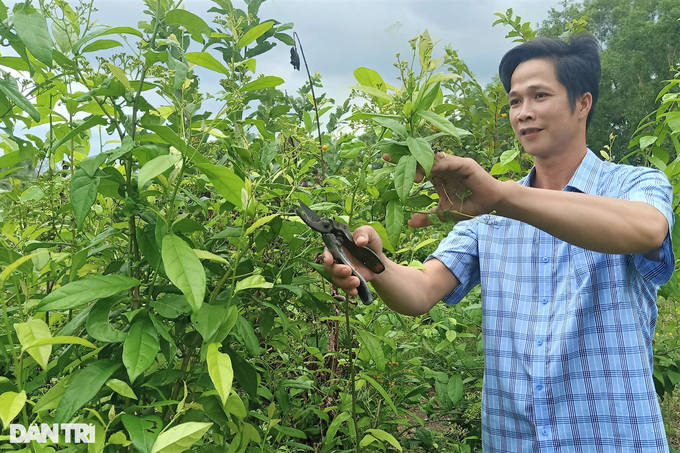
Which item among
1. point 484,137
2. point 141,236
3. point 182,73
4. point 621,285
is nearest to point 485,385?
point 621,285

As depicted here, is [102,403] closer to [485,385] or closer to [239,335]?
[239,335]

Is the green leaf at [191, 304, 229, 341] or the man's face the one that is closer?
the green leaf at [191, 304, 229, 341]

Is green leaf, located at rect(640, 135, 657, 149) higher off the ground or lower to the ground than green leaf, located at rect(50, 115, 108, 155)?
higher

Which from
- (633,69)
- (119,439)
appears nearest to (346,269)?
(119,439)

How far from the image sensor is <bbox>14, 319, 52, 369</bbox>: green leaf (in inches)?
37.6

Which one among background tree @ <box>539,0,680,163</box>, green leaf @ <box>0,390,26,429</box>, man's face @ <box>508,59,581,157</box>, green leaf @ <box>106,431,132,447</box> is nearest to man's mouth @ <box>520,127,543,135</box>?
man's face @ <box>508,59,581,157</box>

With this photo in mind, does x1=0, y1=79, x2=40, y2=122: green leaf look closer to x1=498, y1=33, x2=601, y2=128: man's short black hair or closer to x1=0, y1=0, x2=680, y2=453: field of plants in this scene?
x1=0, y1=0, x2=680, y2=453: field of plants

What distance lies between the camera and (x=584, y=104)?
1784mm

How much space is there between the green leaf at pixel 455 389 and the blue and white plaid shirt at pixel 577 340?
0.46ft

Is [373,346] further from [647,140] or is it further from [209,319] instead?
[647,140]

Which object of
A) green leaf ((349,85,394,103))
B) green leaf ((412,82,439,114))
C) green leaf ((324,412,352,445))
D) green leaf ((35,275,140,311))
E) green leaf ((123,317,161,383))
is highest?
green leaf ((349,85,394,103))

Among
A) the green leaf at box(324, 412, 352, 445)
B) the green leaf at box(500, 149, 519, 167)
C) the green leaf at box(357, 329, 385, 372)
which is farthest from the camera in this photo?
the green leaf at box(500, 149, 519, 167)

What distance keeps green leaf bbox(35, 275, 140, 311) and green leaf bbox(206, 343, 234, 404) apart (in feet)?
0.69

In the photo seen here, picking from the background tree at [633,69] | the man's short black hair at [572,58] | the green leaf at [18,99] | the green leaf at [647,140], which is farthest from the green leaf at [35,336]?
the background tree at [633,69]
